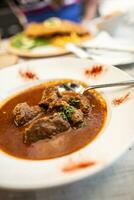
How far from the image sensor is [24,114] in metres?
1.11

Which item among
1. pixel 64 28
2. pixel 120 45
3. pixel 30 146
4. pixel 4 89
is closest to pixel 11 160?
pixel 30 146

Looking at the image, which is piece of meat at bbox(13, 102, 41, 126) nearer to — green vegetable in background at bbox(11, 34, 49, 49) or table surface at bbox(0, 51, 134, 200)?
table surface at bbox(0, 51, 134, 200)

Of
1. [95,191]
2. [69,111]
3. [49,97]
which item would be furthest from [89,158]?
[49,97]

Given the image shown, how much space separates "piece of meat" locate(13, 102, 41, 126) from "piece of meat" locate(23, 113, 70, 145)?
10 cm

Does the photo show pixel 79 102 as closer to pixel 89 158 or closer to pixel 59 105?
pixel 59 105

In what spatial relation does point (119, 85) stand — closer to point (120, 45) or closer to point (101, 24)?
point (120, 45)

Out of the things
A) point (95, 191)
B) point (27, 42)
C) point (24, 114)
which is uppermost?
point (27, 42)

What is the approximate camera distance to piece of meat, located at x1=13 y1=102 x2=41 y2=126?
1109 mm

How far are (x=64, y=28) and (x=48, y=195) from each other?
1216 mm

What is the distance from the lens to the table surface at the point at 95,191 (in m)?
0.92

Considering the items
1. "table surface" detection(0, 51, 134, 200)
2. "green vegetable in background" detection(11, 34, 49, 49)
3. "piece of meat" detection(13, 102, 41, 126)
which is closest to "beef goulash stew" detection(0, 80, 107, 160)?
"piece of meat" detection(13, 102, 41, 126)

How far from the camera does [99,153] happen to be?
2.94ft

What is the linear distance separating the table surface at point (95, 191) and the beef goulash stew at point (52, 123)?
0.34 feet

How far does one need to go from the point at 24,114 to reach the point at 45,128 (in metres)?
0.13
